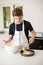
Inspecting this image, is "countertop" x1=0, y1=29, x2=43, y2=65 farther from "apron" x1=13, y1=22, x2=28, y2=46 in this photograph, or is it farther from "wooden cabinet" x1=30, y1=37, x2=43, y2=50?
"wooden cabinet" x1=30, y1=37, x2=43, y2=50

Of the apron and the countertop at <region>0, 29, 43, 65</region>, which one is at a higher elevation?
the apron

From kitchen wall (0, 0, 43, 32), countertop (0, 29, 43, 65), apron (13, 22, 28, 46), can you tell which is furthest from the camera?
kitchen wall (0, 0, 43, 32)

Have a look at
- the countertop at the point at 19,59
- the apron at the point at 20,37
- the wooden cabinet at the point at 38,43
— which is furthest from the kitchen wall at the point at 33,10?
the countertop at the point at 19,59

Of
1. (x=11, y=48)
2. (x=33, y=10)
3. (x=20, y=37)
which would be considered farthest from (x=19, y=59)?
(x=33, y=10)

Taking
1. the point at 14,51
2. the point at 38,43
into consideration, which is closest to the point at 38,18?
the point at 38,43

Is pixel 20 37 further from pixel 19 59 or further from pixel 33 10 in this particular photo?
pixel 33 10

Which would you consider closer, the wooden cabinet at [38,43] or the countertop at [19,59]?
the countertop at [19,59]

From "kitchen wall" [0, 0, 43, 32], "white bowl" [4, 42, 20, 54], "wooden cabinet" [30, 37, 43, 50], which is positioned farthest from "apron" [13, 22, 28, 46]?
"kitchen wall" [0, 0, 43, 32]

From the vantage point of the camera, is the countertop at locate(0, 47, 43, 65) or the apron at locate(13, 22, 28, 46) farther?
the apron at locate(13, 22, 28, 46)

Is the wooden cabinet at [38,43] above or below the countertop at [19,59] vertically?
below

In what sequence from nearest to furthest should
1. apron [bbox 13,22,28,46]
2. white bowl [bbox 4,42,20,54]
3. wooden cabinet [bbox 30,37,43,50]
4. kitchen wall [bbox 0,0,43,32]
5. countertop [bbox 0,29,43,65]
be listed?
countertop [bbox 0,29,43,65] → white bowl [bbox 4,42,20,54] → apron [bbox 13,22,28,46] → wooden cabinet [bbox 30,37,43,50] → kitchen wall [bbox 0,0,43,32]

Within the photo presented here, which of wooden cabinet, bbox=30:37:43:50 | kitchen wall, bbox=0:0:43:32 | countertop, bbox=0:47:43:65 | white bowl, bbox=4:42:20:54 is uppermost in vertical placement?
kitchen wall, bbox=0:0:43:32

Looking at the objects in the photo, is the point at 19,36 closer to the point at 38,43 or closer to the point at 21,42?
the point at 21,42

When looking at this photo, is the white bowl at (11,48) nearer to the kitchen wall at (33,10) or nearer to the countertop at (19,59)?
the countertop at (19,59)
